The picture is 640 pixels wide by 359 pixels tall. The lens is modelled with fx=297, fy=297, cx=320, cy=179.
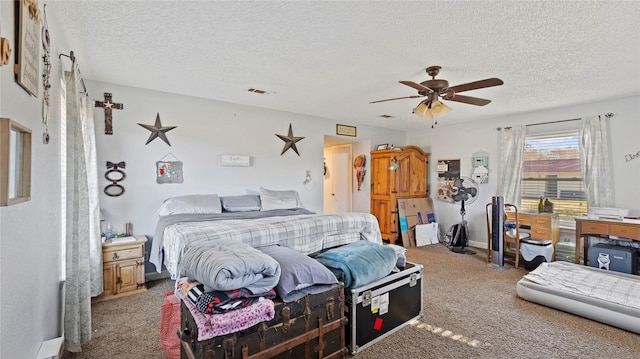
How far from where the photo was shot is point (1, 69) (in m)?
1.04

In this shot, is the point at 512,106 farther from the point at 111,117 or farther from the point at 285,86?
the point at 111,117

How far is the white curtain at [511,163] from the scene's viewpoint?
515 centimetres

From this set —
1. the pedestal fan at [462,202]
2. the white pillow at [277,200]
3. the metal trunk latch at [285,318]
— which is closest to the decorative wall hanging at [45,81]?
the metal trunk latch at [285,318]

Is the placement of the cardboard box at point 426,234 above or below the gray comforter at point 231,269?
below

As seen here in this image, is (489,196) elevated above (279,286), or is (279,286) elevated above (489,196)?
(489,196)

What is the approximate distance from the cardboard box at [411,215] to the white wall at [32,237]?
5046 mm

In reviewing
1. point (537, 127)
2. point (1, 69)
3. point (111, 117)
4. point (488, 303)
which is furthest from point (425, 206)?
point (1, 69)

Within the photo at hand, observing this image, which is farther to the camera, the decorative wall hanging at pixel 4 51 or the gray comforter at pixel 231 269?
the gray comforter at pixel 231 269

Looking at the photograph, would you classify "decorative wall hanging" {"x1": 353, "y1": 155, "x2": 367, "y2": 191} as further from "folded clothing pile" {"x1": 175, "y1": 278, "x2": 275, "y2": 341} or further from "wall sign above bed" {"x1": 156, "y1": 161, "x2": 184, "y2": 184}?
"folded clothing pile" {"x1": 175, "y1": 278, "x2": 275, "y2": 341}

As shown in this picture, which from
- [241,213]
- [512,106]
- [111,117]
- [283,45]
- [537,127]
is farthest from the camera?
[537,127]

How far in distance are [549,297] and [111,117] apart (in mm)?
Result: 5328

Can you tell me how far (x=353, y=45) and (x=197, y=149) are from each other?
2.77 meters

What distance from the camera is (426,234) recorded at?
19.3 ft

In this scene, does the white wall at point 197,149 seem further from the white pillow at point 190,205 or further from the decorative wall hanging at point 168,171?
the white pillow at point 190,205
